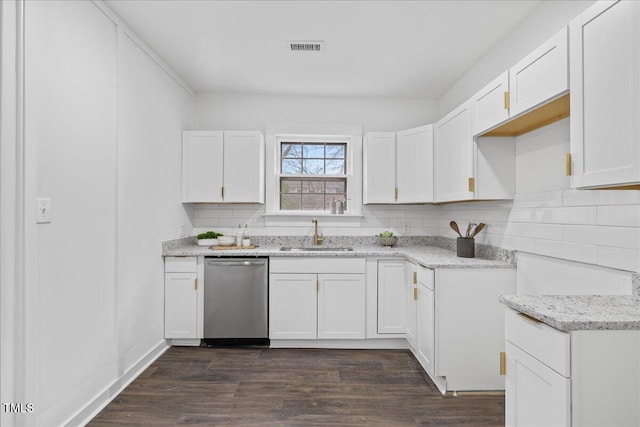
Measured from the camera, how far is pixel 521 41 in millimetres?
2441

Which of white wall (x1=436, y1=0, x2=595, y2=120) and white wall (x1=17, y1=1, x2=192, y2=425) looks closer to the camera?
white wall (x1=17, y1=1, x2=192, y2=425)

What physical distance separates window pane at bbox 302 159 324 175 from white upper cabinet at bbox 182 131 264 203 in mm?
654

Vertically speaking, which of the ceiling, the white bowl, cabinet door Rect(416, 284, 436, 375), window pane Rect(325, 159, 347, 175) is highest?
the ceiling

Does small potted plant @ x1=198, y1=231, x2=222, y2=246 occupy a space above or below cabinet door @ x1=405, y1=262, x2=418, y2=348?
above

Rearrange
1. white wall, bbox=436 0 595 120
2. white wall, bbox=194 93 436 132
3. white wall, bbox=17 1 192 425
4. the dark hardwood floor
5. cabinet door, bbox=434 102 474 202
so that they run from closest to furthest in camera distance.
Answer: white wall, bbox=17 1 192 425
white wall, bbox=436 0 595 120
the dark hardwood floor
cabinet door, bbox=434 102 474 202
white wall, bbox=194 93 436 132

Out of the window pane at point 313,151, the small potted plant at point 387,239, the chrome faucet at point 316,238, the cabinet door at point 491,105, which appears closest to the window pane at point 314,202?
the chrome faucet at point 316,238

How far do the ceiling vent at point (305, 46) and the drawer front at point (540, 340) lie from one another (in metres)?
2.33

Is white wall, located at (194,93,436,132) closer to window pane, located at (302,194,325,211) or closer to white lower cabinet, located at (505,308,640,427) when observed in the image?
window pane, located at (302,194,325,211)

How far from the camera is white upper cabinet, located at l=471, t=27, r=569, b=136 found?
5.40ft

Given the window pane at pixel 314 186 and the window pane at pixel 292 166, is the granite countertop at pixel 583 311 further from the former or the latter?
the window pane at pixel 292 166

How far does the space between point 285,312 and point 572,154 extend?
2.57 meters

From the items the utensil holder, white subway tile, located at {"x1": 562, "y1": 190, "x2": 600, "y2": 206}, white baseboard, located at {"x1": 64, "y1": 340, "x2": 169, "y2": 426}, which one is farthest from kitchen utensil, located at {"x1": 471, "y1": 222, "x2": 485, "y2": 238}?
white baseboard, located at {"x1": 64, "y1": 340, "x2": 169, "y2": 426}

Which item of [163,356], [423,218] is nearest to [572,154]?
[423,218]

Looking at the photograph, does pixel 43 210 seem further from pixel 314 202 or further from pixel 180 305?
pixel 314 202
